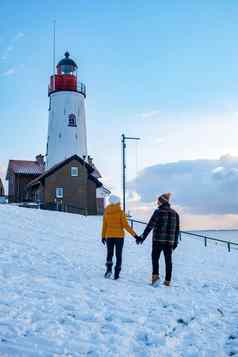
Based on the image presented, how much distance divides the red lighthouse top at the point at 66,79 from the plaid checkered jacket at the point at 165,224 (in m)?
44.0

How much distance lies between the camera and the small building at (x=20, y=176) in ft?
185

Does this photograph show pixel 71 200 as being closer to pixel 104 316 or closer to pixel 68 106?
pixel 68 106

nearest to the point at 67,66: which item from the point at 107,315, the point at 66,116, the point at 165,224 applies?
the point at 66,116

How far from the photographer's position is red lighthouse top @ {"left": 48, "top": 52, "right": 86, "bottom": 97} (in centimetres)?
5181

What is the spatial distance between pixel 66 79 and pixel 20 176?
1459 centimetres

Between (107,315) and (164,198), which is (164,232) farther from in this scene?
(107,315)

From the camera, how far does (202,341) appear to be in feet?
18.8

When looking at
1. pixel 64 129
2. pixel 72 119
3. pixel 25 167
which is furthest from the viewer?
pixel 25 167

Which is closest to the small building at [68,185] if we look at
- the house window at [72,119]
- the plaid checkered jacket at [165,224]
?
the house window at [72,119]

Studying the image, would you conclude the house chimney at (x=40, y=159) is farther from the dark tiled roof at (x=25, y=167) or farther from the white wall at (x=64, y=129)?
the white wall at (x=64, y=129)

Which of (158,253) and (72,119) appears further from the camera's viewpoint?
(72,119)

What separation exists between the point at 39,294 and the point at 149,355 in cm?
292

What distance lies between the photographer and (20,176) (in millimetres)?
56969

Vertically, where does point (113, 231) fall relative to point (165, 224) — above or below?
below
